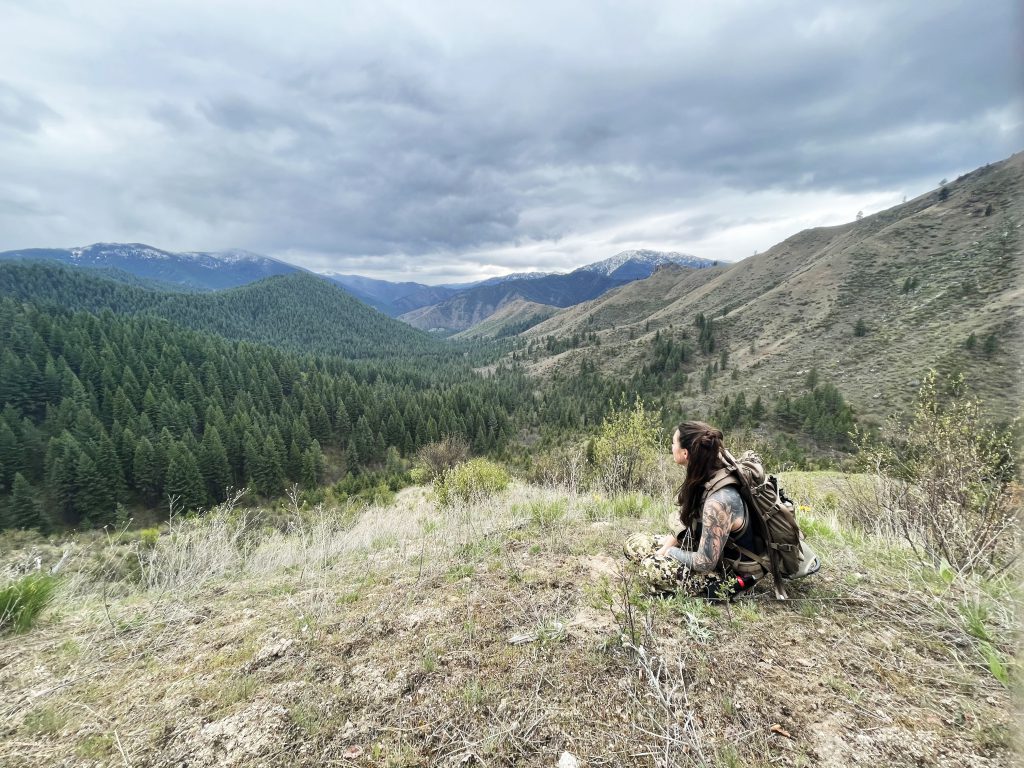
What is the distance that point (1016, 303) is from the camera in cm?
4369

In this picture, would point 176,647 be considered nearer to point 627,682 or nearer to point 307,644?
point 307,644

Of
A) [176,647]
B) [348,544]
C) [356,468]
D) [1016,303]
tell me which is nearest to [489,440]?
[356,468]

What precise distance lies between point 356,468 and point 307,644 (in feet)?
172

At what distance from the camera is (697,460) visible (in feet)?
11.8

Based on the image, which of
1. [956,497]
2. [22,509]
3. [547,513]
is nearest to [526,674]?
[547,513]

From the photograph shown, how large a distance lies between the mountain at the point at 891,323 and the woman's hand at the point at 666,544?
39628mm

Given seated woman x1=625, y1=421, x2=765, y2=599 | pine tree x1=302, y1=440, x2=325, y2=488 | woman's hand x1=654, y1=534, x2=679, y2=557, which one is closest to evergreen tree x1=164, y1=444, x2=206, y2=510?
pine tree x1=302, y1=440, x2=325, y2=488

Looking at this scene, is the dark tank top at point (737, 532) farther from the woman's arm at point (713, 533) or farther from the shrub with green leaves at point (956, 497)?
Answer: the shrub with green leaves at point (956, 497)

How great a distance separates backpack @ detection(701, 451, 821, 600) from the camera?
3365 mm

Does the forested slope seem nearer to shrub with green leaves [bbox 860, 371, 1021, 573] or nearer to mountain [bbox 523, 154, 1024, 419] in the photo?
mountain [bbox 523, 154, 1024, 419]

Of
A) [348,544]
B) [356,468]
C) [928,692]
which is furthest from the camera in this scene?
[356,468]

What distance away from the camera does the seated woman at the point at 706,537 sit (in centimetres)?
338

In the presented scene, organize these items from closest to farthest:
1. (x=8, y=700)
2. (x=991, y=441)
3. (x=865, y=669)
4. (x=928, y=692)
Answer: (x=928, y=692)
(x=865, y=669)
(x=8, y=700)
(x=991, y=441)

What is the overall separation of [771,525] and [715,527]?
0.52 meters
